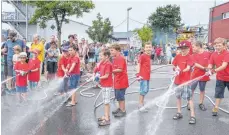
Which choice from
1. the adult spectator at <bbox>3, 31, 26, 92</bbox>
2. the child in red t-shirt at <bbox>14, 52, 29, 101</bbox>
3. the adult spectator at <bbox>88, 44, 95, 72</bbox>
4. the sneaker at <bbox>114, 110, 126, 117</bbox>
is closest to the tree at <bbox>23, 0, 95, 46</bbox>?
the adult spectator at <bbox>88, 44, 95, 72</bbox>

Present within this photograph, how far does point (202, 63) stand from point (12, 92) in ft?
19.4

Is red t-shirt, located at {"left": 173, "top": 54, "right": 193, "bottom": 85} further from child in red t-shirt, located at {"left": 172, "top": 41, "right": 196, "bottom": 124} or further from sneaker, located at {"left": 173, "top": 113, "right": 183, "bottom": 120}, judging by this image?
sneaker, located at {"left": 173, "top": 113, "right": 183, "bottom": 120}

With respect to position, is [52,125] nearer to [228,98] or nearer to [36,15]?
[228,98]

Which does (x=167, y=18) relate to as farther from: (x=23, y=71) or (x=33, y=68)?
(x=23, y=71)

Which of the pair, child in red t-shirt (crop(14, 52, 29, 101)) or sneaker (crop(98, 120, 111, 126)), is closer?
sneaker (crop(98, 120, 111, 126))

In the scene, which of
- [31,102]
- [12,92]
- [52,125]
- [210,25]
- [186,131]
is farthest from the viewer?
[210,25]

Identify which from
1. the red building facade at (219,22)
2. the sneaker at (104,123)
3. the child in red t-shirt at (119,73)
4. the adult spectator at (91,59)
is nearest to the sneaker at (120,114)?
the child in red t-shirt at (119,73)

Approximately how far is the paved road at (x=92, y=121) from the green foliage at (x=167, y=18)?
43168 millimetres

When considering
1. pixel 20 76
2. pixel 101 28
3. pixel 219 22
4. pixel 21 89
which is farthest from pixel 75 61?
pixel 101 28

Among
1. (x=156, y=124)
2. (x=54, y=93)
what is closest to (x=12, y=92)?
(x=54, y=93)

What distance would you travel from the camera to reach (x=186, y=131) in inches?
235

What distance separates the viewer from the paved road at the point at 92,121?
5.96 metres

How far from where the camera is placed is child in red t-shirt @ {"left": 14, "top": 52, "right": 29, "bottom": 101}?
8.58m

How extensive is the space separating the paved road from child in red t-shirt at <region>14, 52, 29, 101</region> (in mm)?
361
